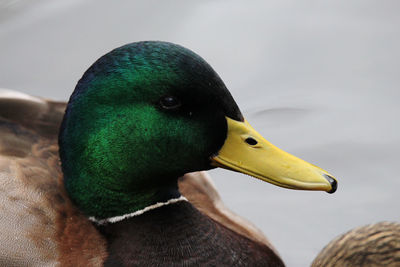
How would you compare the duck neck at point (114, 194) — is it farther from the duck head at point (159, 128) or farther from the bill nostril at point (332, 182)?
the bill nostril at point (332, 182)

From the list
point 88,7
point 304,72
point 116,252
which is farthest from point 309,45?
point 116,252

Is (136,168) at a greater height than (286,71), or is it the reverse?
(136,168)

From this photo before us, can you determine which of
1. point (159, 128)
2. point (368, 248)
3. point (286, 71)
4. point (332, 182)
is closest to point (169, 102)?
point (159, 128)

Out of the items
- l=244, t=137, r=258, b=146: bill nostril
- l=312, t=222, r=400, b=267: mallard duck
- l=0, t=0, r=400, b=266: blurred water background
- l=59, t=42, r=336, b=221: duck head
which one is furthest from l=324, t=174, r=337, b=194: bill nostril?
l=0, t=0, r=400, b=266: blurred water background

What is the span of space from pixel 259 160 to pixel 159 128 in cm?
35

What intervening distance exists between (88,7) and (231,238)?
2625mm

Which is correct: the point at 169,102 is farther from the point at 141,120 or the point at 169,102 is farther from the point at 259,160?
the point at 259,160

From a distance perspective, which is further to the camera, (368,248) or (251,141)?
(368,248)

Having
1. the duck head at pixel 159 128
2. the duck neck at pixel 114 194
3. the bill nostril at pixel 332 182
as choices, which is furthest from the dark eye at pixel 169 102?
the bill nostril at pixel 332 182

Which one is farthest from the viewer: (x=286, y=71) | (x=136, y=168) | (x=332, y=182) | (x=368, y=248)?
(x=286, y=71)

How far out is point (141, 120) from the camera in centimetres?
280

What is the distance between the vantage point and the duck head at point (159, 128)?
9.01 feet

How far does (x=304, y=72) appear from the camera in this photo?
4.80 m

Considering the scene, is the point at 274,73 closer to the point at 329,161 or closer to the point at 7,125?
the point at 329,161
